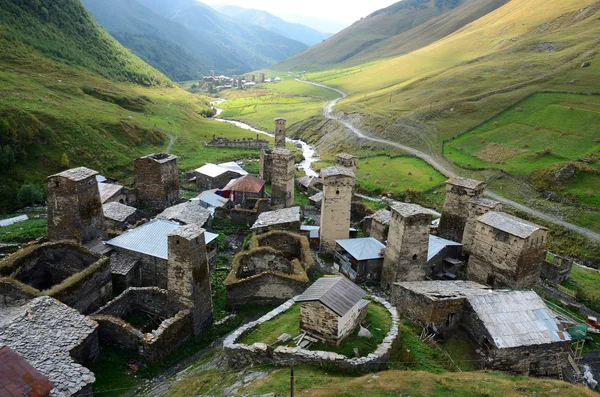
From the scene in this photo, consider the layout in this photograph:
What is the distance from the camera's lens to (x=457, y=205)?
1510 inches

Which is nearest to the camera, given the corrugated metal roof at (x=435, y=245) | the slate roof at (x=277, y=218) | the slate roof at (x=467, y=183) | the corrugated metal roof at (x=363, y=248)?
the corrugated metal roof at (x=363, y=248)

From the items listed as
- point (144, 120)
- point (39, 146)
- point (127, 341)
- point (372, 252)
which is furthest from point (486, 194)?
point (144, 120)

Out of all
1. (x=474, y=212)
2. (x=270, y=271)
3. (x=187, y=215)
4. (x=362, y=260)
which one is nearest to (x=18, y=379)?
(x=270, y=271)

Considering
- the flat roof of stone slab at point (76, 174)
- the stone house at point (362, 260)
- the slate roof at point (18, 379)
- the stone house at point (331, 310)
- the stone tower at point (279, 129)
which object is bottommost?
the stone house at point (362, 260)

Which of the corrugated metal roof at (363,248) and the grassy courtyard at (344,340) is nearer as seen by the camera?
the grassy courtyard at (344,340)

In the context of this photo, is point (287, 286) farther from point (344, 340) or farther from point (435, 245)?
point (435, 245)

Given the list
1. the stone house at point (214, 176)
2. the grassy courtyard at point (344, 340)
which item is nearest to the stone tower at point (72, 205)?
the grassy courtyard at point (344, 340)

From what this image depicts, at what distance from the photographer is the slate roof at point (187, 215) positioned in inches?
1404

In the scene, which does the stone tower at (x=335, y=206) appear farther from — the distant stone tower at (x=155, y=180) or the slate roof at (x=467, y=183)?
the distant stone tower at (x=155, y=180)

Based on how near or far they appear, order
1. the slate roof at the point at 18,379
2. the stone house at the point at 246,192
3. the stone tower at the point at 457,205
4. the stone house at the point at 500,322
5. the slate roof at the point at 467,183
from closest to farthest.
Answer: the slate roof at the point at 18,379
the stone house at the point at 500,322
the slate roof at the point at 467,183
the stone tower at the point at 457,205
the stone house at the point at 246,192

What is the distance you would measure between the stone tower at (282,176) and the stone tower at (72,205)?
63.6 feet

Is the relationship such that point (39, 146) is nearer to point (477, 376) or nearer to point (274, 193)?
point (274, 193)

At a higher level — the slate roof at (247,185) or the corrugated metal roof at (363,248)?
the slate roof at (247,185)

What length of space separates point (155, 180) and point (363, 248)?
26003 millimetres
